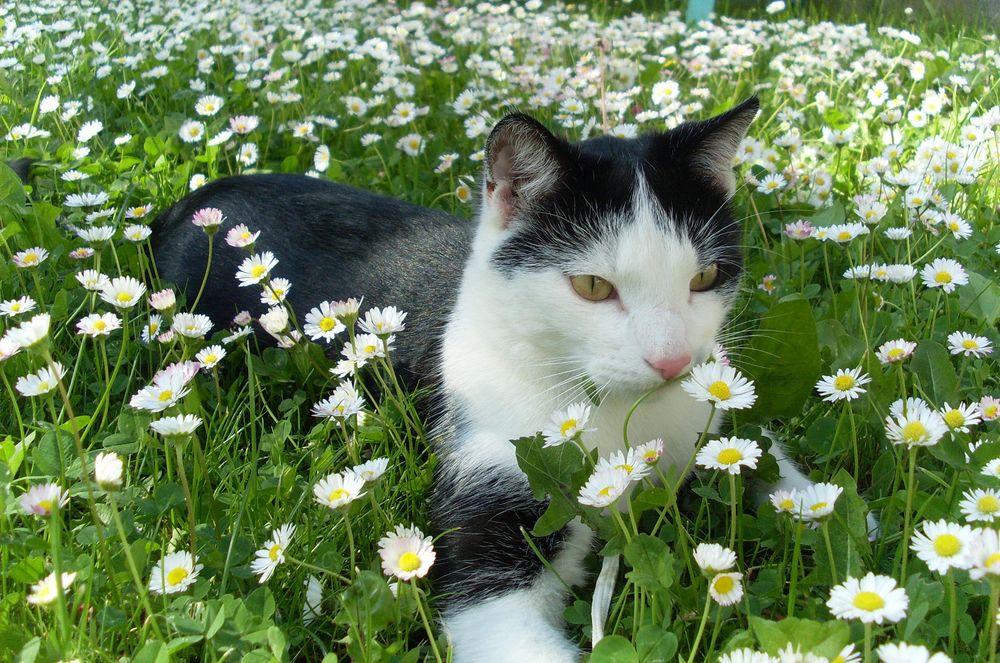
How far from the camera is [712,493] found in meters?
1.53

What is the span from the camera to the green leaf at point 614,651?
1.23 meters

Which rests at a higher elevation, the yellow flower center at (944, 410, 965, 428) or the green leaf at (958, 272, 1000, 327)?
the yellow flower center at (944, 410, 965, 428)

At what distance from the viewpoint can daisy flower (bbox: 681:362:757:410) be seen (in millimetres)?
1296

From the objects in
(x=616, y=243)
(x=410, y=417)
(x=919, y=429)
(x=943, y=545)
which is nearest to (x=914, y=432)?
(x=919, y=429)

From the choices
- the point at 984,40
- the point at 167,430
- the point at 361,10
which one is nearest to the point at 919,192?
the point at 167,430

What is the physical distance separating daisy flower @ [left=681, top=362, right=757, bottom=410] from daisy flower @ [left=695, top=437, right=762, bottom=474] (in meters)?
0.06

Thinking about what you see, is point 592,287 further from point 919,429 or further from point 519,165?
point 919,429

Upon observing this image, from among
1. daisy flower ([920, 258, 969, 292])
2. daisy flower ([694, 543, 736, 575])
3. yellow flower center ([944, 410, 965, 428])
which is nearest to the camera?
daisy flower ([694, 543, 736, 575])

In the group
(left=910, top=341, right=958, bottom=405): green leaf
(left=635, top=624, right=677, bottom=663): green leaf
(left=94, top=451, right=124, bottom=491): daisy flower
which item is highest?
(left=94, top=451, right=124, bottom=491): daisy flower

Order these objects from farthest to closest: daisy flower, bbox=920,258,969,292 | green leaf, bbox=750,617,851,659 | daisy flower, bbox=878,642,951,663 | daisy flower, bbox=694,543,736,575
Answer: daisy flower, bbox=920,258,969,292 < daisy flower, bbox=694,543,736,575 < green leaf, bbox=750,617,851,659 < daisy flower, bbox=878,642,951,663

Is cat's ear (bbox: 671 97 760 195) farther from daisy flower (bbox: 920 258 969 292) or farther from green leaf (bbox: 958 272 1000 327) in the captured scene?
green leaf (bbox: 958 272 1000 327)

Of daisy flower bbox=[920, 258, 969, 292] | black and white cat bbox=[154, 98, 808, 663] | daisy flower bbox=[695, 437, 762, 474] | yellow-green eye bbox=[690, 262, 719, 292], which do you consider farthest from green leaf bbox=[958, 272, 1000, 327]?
daisy flower bbox=[695, 437, 762, 474]

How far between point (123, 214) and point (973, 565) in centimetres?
259

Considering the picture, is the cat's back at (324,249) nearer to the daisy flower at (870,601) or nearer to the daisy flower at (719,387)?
the daisy flower at (719,387)
